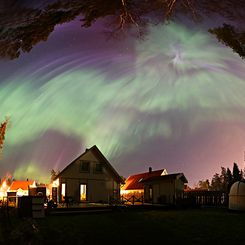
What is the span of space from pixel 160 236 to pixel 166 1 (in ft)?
24.7

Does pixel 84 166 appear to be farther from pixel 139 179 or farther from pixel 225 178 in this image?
pixel 225 178

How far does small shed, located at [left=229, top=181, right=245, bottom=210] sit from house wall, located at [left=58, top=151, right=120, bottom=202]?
1405 cm

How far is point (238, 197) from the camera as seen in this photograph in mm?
24500

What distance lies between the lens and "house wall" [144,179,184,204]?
108ft

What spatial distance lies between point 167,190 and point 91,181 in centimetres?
810

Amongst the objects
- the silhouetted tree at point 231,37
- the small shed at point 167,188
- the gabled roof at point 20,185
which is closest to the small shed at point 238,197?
the small shed at point 167,188

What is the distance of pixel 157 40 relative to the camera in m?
10.2

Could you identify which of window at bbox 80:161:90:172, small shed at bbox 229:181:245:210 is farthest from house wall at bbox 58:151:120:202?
small shed at bbox 229:181:245:210

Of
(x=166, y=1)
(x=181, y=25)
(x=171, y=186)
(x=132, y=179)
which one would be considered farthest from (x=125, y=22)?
(x=132, y=179)

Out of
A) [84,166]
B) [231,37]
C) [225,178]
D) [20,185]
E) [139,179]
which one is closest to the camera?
[231,37]

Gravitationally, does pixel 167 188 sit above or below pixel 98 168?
below

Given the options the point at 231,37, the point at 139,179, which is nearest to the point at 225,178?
the point at 139,179

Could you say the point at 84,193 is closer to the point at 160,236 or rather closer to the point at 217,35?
the point at 160,236

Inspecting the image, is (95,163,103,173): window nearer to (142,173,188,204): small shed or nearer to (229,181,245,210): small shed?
(142,173,188,204): small shed
